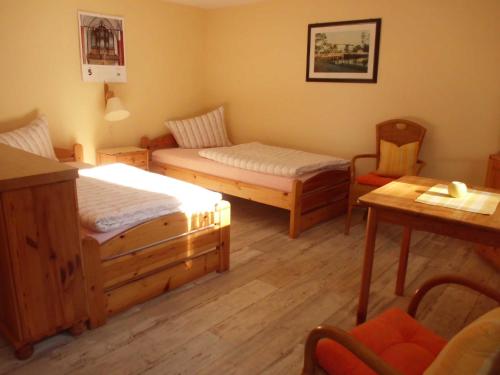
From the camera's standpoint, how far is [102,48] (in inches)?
165

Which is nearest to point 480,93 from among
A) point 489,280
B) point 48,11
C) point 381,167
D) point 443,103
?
point 443,103

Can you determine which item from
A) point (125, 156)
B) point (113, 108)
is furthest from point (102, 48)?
point (125, 156)

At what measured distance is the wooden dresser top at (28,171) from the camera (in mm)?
1682

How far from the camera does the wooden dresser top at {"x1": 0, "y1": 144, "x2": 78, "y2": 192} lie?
168 centimetres

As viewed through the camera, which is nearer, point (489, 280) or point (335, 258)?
point (489, 280)

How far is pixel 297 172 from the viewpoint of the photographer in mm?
3449

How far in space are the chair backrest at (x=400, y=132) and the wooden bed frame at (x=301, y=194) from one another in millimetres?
509

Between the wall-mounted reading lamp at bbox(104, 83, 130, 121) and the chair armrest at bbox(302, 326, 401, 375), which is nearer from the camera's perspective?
the chair armrest at bbox(302, 326, 401, 375)

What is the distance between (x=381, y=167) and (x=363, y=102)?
0.75m

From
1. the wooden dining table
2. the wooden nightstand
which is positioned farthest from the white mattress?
the wooden dining table

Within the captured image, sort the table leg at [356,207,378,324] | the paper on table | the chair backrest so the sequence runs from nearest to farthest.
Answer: the paper on table → the table leg at [356,207,378,324] → the chair backrest

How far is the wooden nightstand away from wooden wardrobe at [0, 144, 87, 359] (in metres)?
2.12

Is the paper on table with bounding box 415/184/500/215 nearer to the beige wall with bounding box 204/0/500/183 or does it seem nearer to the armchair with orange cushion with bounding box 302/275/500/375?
the armchair with orange cushion with bounding box 302/275/500/375

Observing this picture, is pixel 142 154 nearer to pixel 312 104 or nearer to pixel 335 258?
pixel 312 104
